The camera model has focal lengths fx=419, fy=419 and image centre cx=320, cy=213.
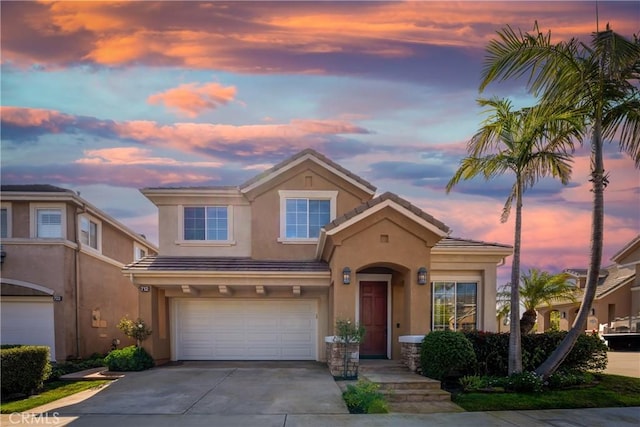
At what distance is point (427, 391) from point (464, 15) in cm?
922

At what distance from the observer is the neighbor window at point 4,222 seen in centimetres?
1531

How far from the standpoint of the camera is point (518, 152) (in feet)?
34.7

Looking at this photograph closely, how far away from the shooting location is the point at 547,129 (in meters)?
10.5

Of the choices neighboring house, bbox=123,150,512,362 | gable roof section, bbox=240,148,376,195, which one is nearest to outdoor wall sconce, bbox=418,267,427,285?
neighboring house, bbox=123,150,512,362

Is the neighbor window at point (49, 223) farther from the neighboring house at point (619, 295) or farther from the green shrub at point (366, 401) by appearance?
the neighboring house at point (619, 295)

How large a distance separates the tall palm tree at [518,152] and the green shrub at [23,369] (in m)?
12.2

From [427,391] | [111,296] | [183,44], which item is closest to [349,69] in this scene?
[183,44]

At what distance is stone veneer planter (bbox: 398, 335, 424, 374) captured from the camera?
431 inches

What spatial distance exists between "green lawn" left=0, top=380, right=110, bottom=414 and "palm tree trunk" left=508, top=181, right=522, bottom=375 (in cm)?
1066

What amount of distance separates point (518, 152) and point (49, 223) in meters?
15.9

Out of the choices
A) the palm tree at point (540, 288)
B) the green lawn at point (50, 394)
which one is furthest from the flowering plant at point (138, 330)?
the palm tree at point (540, 288)

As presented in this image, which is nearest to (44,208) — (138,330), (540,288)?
(138,330)

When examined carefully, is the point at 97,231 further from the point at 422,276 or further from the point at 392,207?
the point at 422,276

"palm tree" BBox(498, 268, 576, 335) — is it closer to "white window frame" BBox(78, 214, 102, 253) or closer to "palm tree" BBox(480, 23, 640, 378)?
"palm tree" BBox(480, 23, 640, 378)
